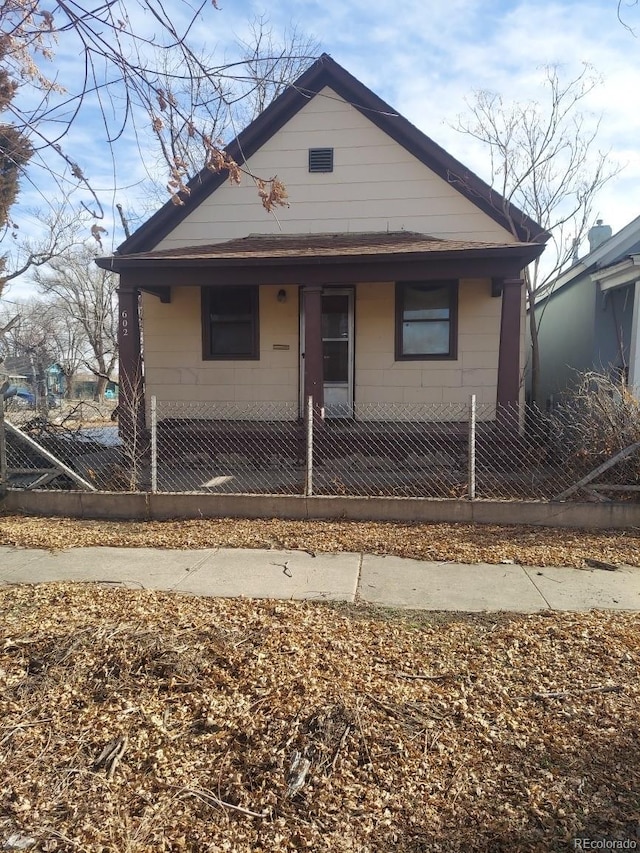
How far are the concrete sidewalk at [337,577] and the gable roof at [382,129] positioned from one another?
6697 millimetres

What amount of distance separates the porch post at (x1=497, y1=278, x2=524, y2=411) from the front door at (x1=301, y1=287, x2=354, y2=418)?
2.67m

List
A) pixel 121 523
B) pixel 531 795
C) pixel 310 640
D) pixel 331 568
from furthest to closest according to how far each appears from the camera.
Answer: pixel 121 523
pixel 331 568
pixel 310 640
pixel 531 795

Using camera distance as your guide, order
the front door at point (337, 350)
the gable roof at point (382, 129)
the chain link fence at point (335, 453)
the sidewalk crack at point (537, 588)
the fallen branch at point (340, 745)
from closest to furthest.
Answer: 1. the fallen branch at point (340, 745)
2. the sidewalk crack at point (537, 588)
3. the chain link fence at point (335, 453)
4. the gable roof at point (382, 129)
5. the front door at point (337, 350)

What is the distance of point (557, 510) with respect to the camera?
5.89m

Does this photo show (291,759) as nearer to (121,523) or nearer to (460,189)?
(121,523)

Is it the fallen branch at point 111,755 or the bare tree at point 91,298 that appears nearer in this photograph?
the fallen branch at point 111,755

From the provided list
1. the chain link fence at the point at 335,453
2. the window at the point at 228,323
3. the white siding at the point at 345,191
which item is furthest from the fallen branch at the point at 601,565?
the window at the point at 228,323

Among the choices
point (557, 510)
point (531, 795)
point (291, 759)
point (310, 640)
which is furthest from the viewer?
point (557, 510)

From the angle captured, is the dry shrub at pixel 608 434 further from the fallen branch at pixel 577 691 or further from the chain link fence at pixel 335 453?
the fallen branch at pixel 577 691

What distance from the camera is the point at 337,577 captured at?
15.1 ft

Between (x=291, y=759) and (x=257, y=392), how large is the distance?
8.11m

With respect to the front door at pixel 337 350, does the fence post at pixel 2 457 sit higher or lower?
lower

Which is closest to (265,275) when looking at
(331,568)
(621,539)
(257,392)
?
(257,392)

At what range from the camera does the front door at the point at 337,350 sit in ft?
32.6
